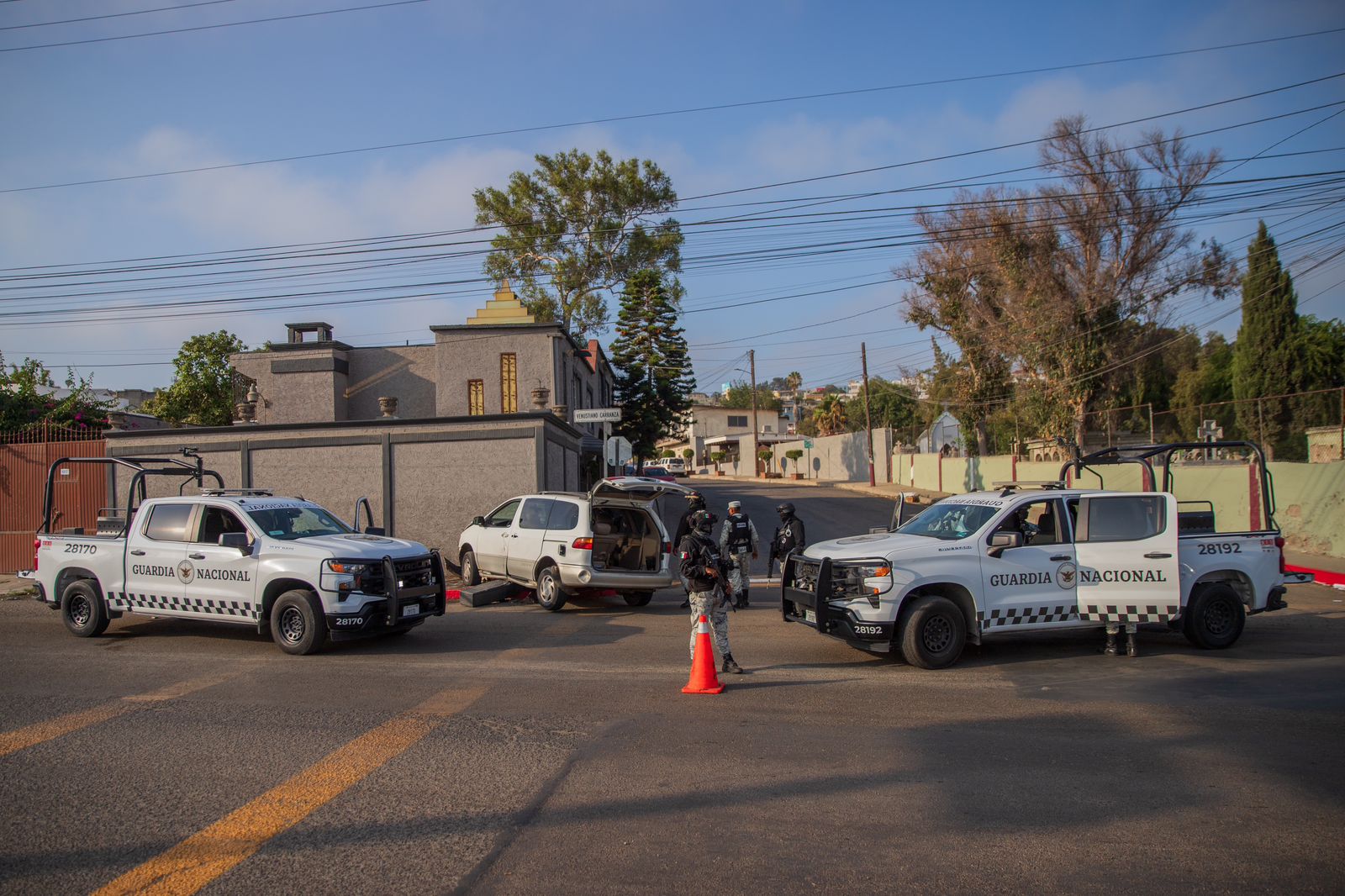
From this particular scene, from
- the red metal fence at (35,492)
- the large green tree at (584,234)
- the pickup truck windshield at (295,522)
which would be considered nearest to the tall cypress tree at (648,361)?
the large green tree at (584,234)

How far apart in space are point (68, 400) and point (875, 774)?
89.8ft

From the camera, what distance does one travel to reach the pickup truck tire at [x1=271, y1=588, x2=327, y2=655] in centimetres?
1019

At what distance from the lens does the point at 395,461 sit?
20.1 meters

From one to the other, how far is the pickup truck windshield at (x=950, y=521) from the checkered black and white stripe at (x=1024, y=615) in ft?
2.91

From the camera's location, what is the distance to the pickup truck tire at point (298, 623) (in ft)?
33.4

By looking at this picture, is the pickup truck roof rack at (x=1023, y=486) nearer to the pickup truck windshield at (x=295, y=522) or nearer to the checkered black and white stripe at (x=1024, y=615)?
the checkered black and white stripe at (x=1024, y=615)

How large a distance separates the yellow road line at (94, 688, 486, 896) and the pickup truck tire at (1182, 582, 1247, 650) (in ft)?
27.5

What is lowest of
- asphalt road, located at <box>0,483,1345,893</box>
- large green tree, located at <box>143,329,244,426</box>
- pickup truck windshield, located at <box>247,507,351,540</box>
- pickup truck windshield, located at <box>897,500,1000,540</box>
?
asphalt road, located at <box>0,483,1345,893</box>

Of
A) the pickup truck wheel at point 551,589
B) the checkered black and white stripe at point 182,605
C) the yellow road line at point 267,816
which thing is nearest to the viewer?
the yellow road line at point 267,816

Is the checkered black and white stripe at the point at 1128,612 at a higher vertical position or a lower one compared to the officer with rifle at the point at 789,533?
lower

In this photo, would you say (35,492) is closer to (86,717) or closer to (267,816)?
(86,717)

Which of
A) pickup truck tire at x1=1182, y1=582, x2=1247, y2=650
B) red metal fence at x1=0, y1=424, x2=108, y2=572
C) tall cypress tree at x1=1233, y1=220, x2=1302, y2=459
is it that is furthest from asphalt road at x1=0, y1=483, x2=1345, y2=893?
tall cypress tree at x1=1233, y1=220, x2=1302, y2=459

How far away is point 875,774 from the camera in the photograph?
6066mm

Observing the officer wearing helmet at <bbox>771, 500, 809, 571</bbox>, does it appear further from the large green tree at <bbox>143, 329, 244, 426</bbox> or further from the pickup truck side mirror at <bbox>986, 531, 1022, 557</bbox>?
the large green tree at <bbox>143, 329, 244, 426</bbox>
